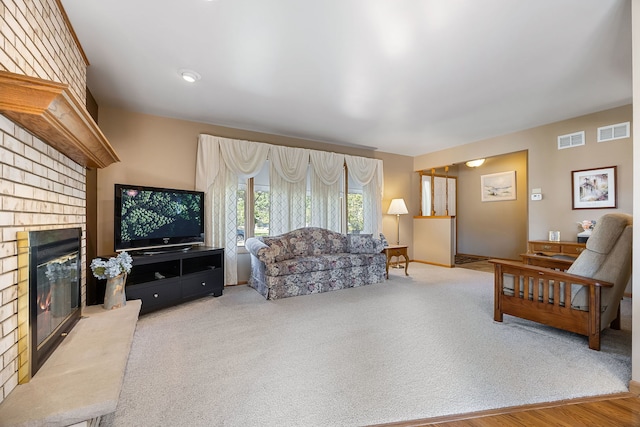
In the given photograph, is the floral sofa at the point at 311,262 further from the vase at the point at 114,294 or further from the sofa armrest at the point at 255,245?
the vase at the point at 114,294

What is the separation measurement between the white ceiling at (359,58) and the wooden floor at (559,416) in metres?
2.56

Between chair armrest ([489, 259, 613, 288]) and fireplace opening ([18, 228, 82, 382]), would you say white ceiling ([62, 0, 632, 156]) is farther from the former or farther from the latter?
chair armrest ([489, 259, 613, 288])

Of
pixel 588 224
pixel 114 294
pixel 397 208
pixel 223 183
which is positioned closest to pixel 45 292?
pixel 114 294

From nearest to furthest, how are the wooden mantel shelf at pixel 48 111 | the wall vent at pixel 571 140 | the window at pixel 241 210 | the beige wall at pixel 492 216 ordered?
the wooden mantel shelf at pixel 48 111 → the wall vent at pixel 571 140 → the window at pixel 241 210 → the beige wall at pixel 492 216

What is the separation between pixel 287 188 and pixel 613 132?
4.75 m

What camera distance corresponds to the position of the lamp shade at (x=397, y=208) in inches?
232

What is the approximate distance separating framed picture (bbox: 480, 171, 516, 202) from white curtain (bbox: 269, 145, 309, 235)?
4834 millimetres

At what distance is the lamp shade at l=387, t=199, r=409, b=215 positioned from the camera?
19.4 feet

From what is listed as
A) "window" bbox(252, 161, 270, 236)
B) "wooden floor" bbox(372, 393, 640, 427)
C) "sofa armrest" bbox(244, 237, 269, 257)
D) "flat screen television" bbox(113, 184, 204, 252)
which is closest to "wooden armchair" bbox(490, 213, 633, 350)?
"wooden floor" bbox(372, 393, 640, 427)

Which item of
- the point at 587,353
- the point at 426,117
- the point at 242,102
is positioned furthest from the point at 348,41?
the point at 587,353

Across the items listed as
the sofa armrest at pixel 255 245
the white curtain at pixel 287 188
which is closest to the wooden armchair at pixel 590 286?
the sofa armrest at pixel 255 245

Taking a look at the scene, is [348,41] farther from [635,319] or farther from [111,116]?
[111,116]

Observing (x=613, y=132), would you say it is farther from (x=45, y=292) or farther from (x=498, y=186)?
(x=45, y=292)

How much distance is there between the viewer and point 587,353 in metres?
2.15
